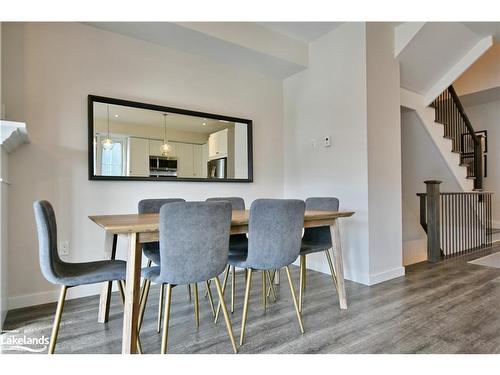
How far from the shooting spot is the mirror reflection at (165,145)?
9.20 ft

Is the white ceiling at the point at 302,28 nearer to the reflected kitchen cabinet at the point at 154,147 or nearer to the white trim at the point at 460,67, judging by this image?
the reflected kitchen cabinet at the point at 154,147

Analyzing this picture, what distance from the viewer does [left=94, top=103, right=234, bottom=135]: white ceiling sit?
110 inches

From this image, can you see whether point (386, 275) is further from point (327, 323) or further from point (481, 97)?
point (481, 97)

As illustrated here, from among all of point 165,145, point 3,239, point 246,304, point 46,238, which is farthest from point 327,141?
point 3,239

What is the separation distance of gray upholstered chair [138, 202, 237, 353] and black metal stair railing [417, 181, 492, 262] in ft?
11.0

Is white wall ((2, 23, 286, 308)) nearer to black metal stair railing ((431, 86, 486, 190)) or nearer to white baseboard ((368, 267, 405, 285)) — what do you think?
white baseboard ((368, 267, 405, 285))

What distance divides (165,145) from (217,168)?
0.67 metres

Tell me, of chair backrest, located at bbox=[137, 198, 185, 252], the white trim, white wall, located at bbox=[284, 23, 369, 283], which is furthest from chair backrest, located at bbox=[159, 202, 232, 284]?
the white trim

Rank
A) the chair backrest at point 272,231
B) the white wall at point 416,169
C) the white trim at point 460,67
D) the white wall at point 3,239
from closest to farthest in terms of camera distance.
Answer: the chair backrest at point 272,231 < the white wall at point 3,239 < the white trim at point 460,67 < the white wall at point 416,169

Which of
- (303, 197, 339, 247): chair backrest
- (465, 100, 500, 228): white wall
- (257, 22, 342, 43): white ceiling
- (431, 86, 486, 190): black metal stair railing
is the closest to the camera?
(303, 197, 339, 247): chair backrest

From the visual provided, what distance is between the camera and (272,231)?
1892mm

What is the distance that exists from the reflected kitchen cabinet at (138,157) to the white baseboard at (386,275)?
2575mm

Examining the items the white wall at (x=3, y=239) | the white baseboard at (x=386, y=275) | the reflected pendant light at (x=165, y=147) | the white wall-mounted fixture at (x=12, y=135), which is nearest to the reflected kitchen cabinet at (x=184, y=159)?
the reflected pendant light at (x=165, y=147)
